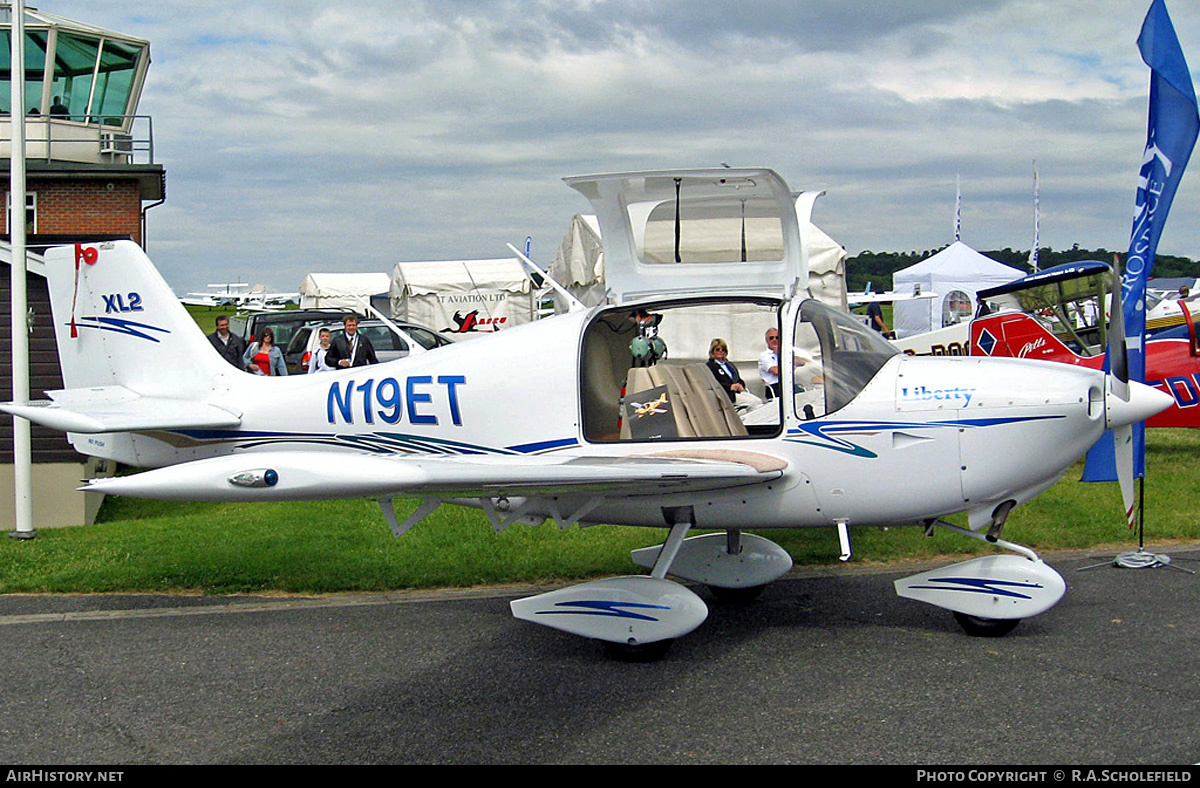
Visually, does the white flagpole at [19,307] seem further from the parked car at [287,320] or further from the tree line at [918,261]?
the tree line at [918,261]

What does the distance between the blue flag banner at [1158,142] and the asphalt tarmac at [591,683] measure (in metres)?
0.87

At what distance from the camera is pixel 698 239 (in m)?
6.57

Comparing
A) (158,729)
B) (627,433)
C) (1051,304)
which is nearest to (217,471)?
(158,729)

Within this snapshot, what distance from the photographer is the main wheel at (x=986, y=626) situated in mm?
5922

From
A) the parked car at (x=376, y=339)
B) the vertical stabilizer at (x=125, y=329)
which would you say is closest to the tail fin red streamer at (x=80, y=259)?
the vertical stabilizer at (x=125, y=329)

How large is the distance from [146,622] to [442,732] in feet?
9.51

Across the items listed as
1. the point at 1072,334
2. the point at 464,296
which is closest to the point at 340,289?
the point at 464,296

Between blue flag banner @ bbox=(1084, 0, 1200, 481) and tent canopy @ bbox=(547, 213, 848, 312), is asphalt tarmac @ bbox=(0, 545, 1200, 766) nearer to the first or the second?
blue flag banner @ bbox=(1084, 0, 1200, 481)

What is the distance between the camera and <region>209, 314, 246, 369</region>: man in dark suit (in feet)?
46.7

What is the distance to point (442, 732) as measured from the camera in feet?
15.5

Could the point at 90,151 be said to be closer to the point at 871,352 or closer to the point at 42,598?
the point at 42,598

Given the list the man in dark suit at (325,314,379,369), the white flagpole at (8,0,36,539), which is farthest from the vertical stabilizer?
the man in dark suit at (325,314,379,369)

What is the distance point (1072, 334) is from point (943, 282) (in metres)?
17.3

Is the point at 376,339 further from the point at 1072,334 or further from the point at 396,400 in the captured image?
the point at 396,400
